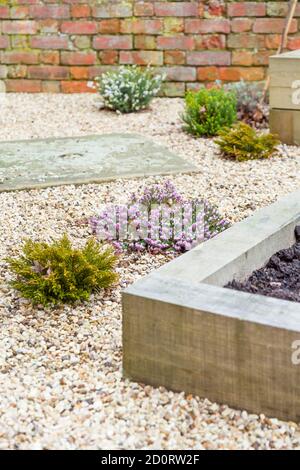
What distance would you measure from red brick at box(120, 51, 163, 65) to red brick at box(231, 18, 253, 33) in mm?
916

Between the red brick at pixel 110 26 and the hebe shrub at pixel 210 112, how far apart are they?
2289mm

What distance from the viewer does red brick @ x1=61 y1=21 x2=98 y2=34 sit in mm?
9820

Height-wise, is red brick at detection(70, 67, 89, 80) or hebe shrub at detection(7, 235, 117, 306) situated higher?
red brick at detection(70, 67, 89, 80)

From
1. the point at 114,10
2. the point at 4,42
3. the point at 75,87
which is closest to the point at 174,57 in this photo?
the point at 114,10

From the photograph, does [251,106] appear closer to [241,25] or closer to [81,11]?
[241,25]

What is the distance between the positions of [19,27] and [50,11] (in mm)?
471

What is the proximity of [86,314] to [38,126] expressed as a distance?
490 centimetres

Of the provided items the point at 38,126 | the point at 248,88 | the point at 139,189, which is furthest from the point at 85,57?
the point at 139,189

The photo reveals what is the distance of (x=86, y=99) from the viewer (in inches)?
390

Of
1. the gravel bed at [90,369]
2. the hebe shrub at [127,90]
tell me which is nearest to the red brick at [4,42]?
the hebe shrub at [127,90]

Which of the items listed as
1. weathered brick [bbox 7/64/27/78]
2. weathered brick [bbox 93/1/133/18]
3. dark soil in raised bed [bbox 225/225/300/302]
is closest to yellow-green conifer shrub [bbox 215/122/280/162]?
dark soil in raised bed [bbox 225/225/300/302]

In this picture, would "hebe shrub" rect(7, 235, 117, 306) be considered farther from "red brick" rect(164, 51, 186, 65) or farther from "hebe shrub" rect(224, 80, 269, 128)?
"red brick" rect(164, 51, 186, 65)

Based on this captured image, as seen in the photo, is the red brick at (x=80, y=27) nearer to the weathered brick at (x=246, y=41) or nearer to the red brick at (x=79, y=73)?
the red brick at (x=79, y=73)

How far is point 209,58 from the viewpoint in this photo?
959cm
